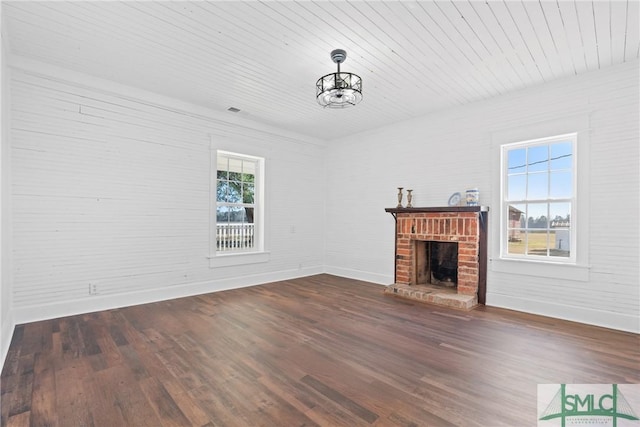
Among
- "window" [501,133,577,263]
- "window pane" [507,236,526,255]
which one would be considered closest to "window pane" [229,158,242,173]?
"window" [501,133,577,263]

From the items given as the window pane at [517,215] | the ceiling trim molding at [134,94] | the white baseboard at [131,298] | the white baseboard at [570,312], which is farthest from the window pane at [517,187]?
the white baseboard at [131,298]

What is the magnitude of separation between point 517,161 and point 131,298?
567 centimetres

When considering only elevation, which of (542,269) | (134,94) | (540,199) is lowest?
(542,269)

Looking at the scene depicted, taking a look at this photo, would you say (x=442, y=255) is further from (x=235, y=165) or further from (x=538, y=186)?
(x=235, y=165)

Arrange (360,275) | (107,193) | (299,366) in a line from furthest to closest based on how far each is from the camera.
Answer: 1. (360,275)
2. (107,193)
3. (299,366)

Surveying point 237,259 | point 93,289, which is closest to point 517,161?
point 237,259

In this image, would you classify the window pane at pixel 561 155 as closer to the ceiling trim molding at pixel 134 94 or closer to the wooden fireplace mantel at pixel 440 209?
the wooden fireplace mantel at pixel 440 209

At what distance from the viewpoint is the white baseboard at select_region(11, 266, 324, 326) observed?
11.6ft

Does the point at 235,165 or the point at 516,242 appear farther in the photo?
the point at 235,165

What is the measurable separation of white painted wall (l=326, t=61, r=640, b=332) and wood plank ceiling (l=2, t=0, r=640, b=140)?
0.35 meters

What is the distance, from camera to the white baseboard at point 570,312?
11.0 ft

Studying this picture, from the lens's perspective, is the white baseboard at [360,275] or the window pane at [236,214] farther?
the white baseboard at [360,275]

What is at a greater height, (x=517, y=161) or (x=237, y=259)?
(x=517, y=161)

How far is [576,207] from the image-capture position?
12.3 feet
